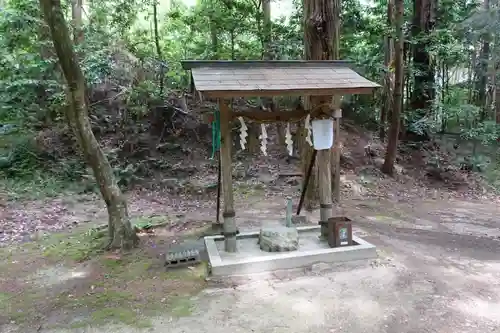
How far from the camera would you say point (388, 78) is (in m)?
11.3

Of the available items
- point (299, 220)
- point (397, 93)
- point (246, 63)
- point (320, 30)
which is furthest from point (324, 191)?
point (397, 93)

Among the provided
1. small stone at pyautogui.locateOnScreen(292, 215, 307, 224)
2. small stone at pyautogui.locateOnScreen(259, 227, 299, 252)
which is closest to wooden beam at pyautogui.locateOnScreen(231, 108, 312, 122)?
small stone at pyautogui.locateOnScreen(259, 227, 299, 252)

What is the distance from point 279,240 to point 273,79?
205 cm

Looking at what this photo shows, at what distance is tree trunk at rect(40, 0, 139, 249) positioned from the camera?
4.66m

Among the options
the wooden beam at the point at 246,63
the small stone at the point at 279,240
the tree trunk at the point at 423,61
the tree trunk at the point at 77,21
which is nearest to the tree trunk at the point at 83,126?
the wooden beam at the point at 246,63

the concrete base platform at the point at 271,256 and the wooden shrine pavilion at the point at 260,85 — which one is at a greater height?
the wooden shrine pavilion at the point at 260,85

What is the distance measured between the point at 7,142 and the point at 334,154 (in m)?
8.47

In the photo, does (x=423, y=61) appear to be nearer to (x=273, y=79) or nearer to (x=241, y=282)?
(x=273, y=79)

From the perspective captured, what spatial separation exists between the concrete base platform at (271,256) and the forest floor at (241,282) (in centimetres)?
11

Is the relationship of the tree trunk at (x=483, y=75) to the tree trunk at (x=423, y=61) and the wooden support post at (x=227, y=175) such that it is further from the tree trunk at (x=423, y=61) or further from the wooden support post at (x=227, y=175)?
the wooden support post at (x=227, y=175)

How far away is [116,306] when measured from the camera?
153 inches

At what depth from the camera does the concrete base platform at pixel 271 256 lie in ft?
14.7

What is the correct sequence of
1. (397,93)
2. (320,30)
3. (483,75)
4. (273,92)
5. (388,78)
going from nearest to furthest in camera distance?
1. (273,92)
2. (320,30)
3. (397,93)
4. (388,78)
5. (483,75)

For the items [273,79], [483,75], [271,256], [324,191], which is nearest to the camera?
[273,79]
